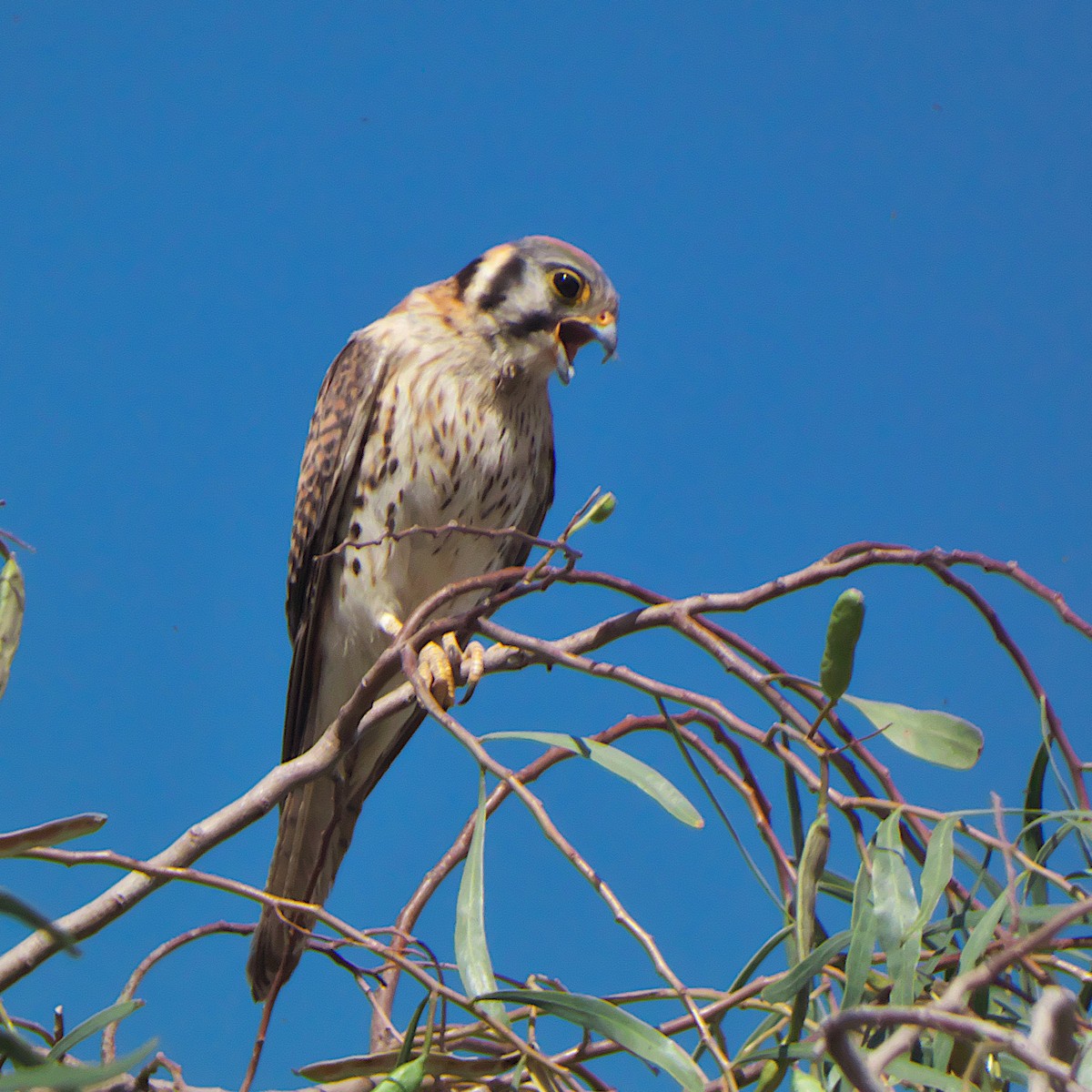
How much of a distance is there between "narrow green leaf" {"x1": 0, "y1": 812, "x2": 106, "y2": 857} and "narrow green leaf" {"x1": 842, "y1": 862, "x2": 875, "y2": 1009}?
511 mm

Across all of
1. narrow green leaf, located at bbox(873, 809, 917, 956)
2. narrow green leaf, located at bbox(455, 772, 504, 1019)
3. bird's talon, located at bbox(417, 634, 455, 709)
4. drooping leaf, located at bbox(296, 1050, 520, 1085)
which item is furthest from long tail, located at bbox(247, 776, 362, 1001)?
narrow green leaf, located at bbox(873, 809, 917, 956)

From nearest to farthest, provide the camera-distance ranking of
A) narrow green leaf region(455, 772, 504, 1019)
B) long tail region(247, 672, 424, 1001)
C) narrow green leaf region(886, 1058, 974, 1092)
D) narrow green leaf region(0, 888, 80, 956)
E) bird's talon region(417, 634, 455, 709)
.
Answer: narrow green leaf region(0, 888, 80, 956)
narrow green leaf region(886, 1058, 974, 1092)
narrow green leaf region(455, 772, 504, 1019)
bird's talon region(417, 634, 455, 709)
long tail region(247, 672, 424, 1001)

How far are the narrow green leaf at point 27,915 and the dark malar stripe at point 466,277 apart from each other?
196cm

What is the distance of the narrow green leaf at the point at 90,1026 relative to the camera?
3.17 feet

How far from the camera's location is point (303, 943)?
4.75ft

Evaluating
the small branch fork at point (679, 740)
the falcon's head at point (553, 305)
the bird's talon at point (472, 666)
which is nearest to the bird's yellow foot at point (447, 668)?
the bird's talon at point (472, 666)

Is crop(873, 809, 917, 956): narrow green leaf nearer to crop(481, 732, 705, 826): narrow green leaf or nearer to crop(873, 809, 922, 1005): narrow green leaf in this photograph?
crop(873, 809, 922, 1005): narrow green leaf

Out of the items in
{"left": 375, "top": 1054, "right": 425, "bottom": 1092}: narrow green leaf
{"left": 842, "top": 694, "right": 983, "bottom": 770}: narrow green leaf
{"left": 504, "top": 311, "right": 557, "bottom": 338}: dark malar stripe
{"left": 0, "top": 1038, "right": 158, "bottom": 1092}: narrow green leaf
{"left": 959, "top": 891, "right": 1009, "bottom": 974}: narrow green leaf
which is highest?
{"left": 504, "top": 311, "right": 557, "bottom": 338}: dark malar stripe

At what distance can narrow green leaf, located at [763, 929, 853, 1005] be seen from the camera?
0.79m

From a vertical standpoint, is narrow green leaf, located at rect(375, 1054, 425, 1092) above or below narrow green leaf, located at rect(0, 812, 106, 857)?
below

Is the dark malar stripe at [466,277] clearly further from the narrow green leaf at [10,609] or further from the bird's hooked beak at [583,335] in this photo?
the narrow green leaf at [10,609]

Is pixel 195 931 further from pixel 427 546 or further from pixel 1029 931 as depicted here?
pixel 427 546

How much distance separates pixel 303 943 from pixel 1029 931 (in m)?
0.84

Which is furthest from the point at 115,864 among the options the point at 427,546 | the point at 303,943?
the point at 427,546
